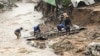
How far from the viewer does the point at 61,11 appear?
23.8m

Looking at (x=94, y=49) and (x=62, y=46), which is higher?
(x=94, y=49)

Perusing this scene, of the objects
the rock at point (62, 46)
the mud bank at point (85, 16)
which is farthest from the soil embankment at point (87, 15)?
the rock at point (62, 46)

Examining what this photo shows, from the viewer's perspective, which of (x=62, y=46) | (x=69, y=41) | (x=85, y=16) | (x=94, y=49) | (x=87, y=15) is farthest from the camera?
(x=85, y=16)

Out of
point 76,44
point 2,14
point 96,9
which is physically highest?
point 96,9

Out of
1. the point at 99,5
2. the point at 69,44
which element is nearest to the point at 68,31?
the point at 69,44

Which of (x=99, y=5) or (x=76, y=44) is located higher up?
(x=99, y=5)

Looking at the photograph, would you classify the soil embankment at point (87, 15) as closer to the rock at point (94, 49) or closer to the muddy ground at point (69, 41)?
the muddy ground at point (69, 41)

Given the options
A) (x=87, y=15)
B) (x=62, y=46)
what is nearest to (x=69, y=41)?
(x=62, y=46)

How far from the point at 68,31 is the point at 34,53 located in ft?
10.3

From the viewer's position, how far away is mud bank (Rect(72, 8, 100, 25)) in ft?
64.5

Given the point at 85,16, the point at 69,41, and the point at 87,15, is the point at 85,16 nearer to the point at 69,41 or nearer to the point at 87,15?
the point at 87,15

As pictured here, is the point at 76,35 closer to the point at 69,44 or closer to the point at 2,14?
the point at 69,44

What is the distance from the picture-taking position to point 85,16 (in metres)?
20.8

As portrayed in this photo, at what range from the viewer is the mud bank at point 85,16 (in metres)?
19.7
